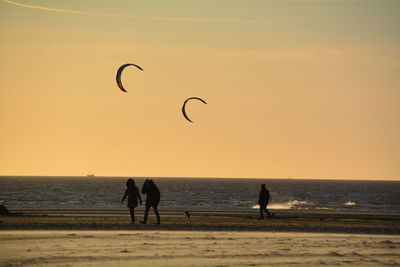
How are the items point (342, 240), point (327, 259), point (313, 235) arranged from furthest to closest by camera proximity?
point (313, 235) < point (342, 240) < point (327, 259)

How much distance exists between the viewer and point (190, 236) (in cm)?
2559

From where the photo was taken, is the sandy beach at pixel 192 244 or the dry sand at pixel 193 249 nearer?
the dry sand at pixel 193 249

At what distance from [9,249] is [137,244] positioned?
12.2 feet

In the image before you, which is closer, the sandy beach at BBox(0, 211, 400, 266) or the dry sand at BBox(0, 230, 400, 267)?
the dry sand at BBox(0, 230, 400, 267)

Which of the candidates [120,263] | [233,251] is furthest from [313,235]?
[120,263]

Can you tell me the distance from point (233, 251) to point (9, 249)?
5.68m

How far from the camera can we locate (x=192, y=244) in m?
22.4

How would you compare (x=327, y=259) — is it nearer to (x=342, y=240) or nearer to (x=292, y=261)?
(x=292, y=261)

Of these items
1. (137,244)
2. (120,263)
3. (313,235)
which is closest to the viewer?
(120,263)

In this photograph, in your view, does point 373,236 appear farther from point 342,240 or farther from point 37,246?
point 37,246

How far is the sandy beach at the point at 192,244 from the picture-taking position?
59.7ft

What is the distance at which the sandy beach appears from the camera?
1819 centimetres

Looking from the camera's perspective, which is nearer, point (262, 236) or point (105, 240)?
point (105, 240)

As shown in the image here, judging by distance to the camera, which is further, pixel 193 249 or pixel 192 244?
pixel 192 244
